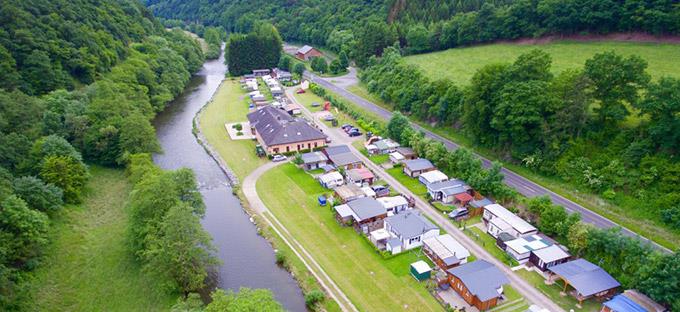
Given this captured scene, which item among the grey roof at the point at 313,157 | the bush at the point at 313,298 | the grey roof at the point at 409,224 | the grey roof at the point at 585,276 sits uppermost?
the grey roof at the point at 313,157

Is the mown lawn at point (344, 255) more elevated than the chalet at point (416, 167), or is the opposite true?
the chalet at point (416, 167)

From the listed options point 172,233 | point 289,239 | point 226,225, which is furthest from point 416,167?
point 172,233

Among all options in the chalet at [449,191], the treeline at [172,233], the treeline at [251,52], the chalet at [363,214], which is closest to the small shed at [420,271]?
the chalet at [363,214]

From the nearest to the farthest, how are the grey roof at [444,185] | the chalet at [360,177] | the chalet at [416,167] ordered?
the grey roof at [444,185]
the chalet at [360,177]
the chalet at [416,167]

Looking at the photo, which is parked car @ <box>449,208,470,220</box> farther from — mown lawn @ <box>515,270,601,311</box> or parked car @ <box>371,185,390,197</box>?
mown lawn @ <box>515,270,601,311</box>

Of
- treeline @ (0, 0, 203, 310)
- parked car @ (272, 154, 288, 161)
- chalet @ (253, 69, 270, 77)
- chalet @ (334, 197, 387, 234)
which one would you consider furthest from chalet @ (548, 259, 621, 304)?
chalet @ (253, 69, 270, 77)

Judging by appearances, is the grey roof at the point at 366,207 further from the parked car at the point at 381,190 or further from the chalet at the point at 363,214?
the parked car at the point at 381,190
